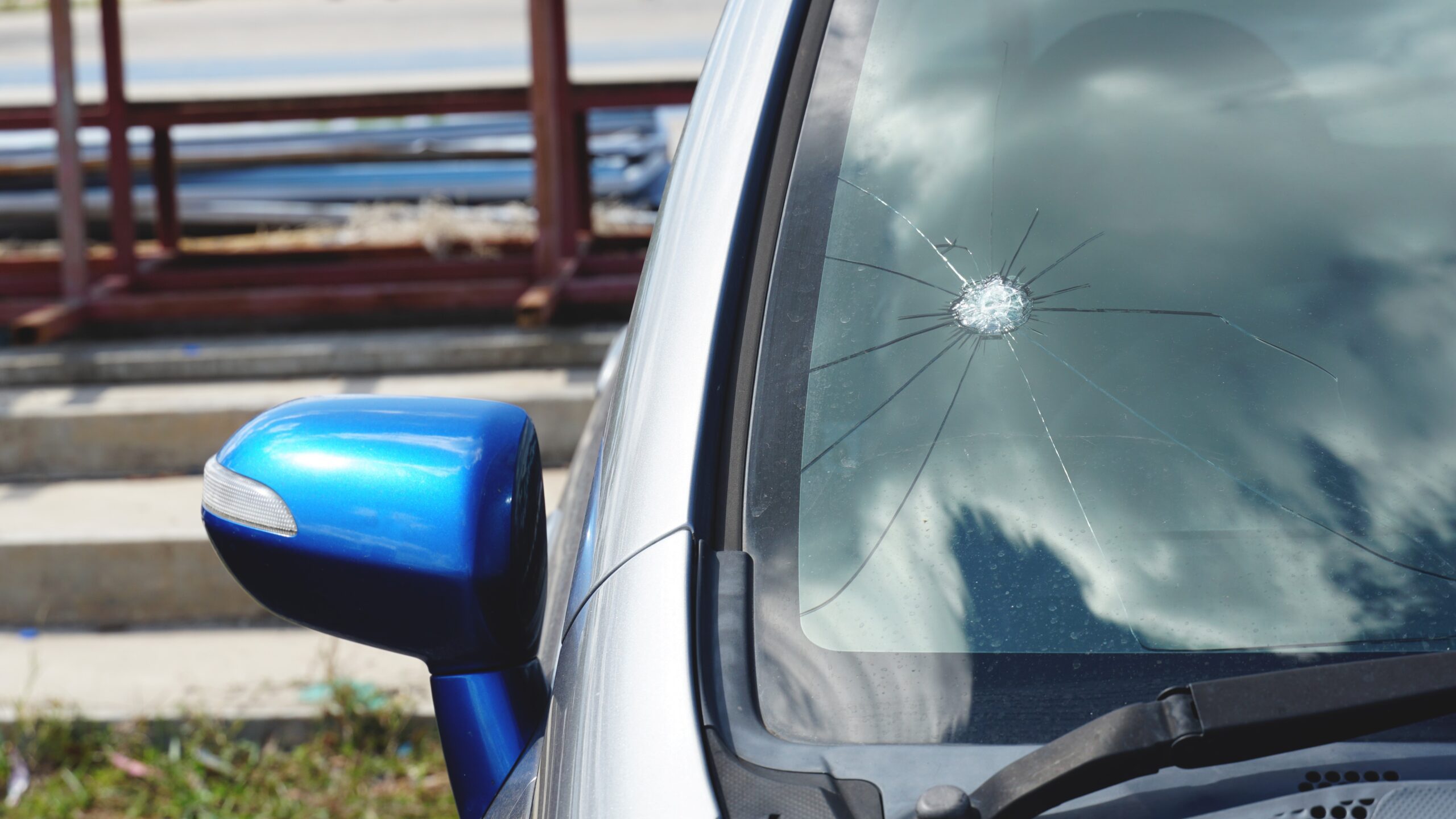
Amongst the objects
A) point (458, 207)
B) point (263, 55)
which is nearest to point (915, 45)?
point (458, 207)

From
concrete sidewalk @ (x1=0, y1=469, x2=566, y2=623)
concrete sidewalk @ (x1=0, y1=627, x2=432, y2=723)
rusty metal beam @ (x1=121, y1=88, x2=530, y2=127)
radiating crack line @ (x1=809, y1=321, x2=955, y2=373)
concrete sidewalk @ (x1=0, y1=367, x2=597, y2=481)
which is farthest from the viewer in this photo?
rusty metal beam @ (x1=121, y1=88, x2=530, y2=127)

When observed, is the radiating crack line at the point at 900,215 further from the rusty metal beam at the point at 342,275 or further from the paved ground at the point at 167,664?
the rusty metal beam at the point at 342,275

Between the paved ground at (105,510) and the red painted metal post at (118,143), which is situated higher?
the red painted metal post at (118,143)

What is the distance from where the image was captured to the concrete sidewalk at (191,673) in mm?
2949

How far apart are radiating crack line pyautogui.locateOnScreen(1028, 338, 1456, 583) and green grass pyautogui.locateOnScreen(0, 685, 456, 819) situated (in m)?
2.13

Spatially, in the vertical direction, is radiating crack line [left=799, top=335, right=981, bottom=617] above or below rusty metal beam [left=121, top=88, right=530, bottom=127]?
below

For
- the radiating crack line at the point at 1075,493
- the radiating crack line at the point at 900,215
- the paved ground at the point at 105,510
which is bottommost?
the paved ground at the point at 105,510

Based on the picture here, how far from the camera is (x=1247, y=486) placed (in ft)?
2.75

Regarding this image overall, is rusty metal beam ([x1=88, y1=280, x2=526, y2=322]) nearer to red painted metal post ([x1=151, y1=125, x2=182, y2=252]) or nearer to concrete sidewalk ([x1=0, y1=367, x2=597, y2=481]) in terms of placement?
concrete sidewalk ([x1=0, y1=367, x2=597, y2=481])

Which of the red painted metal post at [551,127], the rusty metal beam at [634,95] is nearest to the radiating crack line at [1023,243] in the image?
the red painted metal post at [551,127]

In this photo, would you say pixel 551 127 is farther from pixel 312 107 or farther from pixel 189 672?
pixel 189 672

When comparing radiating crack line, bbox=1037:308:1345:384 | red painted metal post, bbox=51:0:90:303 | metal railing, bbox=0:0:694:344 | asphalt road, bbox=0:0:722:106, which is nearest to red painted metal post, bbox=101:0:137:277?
metal railing, bbox=0:0:694:344

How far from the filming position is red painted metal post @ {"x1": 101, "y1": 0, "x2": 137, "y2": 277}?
484 centimetres


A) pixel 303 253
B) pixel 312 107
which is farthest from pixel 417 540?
pixel 303 253
